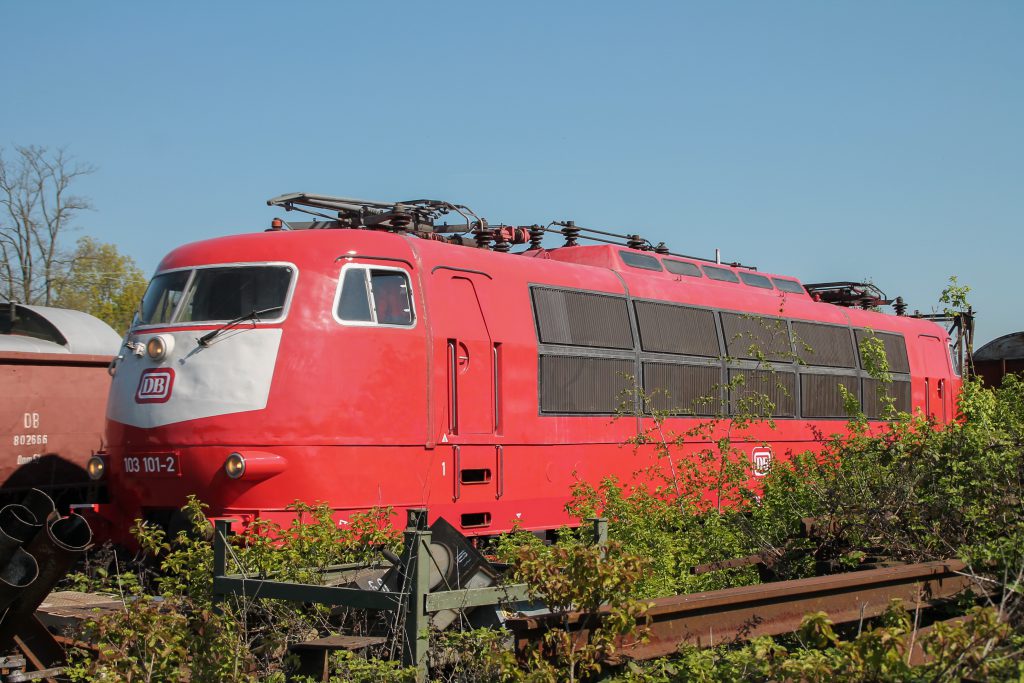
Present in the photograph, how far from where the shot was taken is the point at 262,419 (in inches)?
354

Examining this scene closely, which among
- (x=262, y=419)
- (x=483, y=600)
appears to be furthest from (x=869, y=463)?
(x=262, y=419)

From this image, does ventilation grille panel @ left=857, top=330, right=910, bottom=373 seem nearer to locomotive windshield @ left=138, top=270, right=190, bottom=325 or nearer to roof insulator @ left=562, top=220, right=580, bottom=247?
roof insulator @ left=562, top=220, right=580, bottom=247

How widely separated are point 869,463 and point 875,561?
1392 mm

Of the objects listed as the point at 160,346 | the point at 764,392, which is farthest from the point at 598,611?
the point at 764,392

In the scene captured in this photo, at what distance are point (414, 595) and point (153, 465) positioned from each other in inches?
179

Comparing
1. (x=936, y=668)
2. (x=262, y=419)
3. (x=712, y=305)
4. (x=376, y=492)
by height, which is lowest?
(x=936, y=668)

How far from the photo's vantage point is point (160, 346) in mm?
9422

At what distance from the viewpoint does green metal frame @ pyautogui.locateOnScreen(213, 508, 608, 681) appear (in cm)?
561

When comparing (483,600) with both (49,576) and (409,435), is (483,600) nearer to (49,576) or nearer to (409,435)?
(49,576)

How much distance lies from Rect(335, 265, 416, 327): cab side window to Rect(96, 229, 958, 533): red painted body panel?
87 millimetres

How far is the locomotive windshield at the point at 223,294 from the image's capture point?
938 centimetres

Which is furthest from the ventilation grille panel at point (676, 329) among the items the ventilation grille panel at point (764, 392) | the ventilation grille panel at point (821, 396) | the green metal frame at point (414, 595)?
the green metal frame at point (414, 595)

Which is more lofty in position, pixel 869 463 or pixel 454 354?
pixel 454 354

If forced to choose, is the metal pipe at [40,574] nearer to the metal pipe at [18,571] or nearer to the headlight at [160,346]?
the metal pipe at [18,571]
